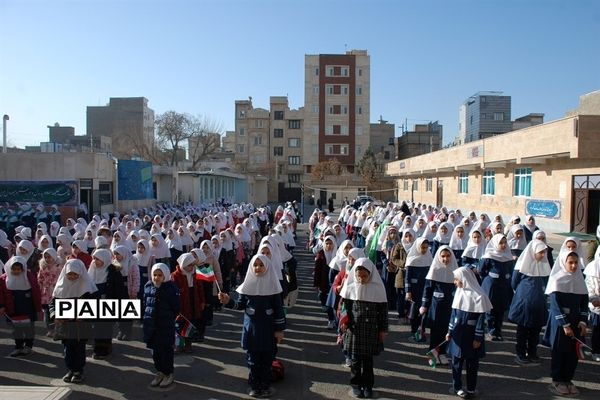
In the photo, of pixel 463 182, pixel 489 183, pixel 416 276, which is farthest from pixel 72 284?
pixel 463 182

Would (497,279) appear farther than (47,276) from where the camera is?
Yes

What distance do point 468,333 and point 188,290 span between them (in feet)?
11.8

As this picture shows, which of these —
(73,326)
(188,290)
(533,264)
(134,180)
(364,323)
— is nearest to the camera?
(364,323)

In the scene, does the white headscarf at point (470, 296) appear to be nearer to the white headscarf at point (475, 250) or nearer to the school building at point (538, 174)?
the white headscarf at point (475, 250)

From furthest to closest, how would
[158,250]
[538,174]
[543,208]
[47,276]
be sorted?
[538,174] < [543,208] < [158,250] < [47,276]

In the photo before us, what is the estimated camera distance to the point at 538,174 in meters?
23.6

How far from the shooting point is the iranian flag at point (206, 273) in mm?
7875

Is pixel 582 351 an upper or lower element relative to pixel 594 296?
lower

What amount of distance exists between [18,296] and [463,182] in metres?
29.5

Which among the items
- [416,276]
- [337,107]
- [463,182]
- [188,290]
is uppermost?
[337,107]

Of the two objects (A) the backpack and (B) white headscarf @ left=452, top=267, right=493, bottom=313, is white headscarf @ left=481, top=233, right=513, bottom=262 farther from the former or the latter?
(A) the backpack

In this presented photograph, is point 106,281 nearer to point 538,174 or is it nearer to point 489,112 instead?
point 538,174

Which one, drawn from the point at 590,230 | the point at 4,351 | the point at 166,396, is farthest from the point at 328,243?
the point at 590,230

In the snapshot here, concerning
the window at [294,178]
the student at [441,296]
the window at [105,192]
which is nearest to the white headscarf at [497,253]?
the student at [441,296]
